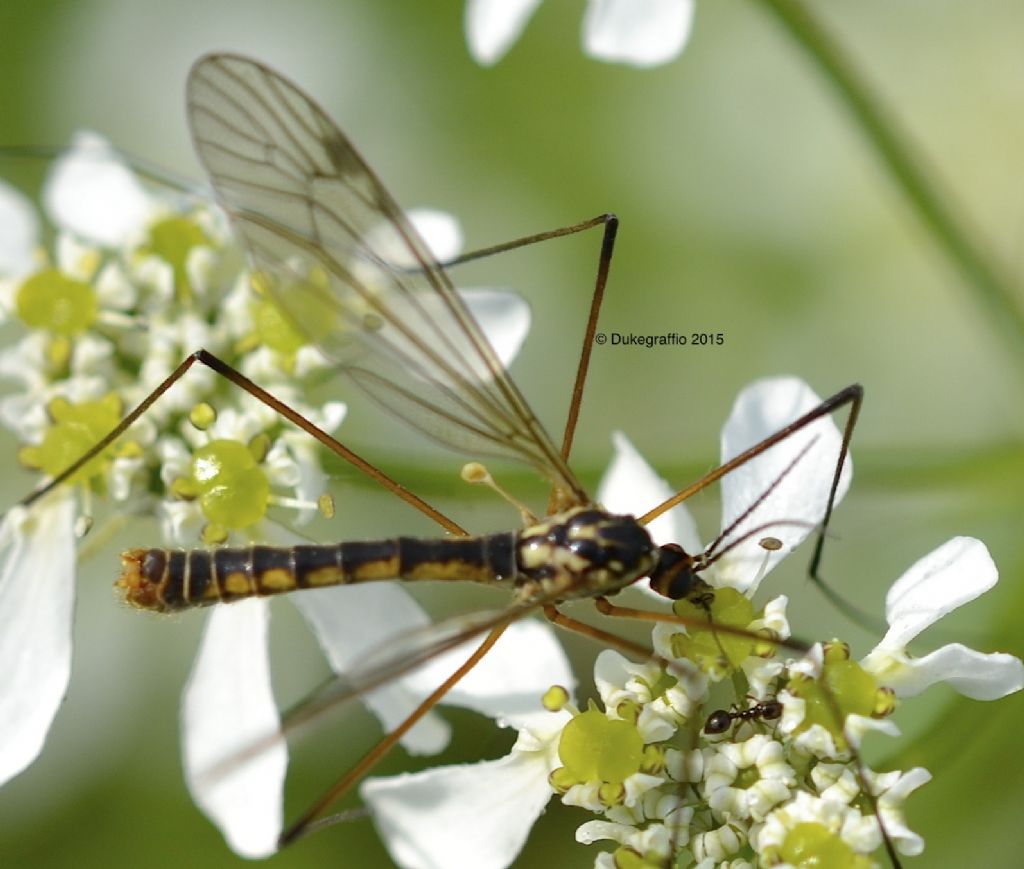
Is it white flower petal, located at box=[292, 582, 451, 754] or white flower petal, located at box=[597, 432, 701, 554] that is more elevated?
white flower petal, located at box=[597, 432, 701, 554]

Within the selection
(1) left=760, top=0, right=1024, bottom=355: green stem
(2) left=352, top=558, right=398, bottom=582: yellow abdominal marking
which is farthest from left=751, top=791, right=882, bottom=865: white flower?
(1) left=760, top=0, right=1024, bottom=355: green stem

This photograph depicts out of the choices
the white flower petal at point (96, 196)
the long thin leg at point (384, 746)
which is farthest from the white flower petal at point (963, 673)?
the white flower petal at point (96, 196)

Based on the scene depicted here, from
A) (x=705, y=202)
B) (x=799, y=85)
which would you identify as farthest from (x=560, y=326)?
(x=799, y=85)

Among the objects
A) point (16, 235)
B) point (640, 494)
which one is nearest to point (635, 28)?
point (640, 494)

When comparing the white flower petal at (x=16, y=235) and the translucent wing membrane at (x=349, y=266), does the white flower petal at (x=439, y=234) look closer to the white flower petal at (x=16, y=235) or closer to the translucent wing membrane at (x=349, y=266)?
the translucent wing membrane at (x=349, y=266)

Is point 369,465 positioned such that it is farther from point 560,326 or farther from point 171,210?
point 560,326

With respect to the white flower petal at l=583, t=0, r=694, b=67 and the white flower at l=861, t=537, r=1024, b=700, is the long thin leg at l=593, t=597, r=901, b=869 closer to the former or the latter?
the white flower at l=861, t=537, r=1024, b=700
